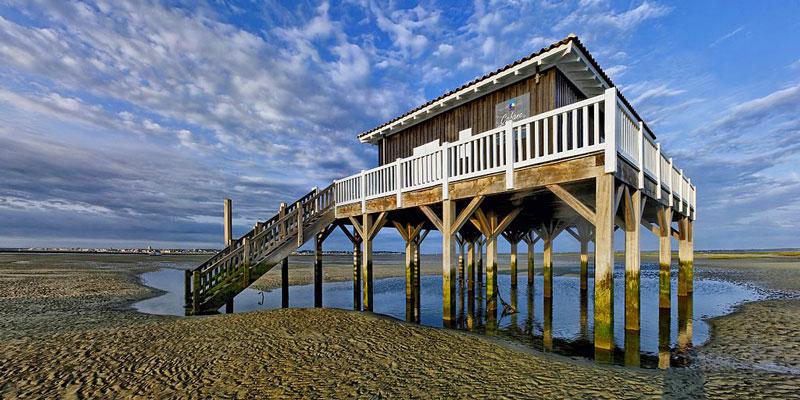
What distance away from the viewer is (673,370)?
575 centimetres

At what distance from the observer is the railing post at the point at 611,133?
21.4 ft

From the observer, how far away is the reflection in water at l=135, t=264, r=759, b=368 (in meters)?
8.23

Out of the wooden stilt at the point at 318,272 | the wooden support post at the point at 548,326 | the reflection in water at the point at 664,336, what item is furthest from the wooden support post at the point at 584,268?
the wooden stilt at the point at 318,272

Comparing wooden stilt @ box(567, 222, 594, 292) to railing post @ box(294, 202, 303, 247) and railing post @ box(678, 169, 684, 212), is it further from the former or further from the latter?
railing post @ box(294, 202, 303, 247)

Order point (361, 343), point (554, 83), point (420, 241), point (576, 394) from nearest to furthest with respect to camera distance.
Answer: point (576, 394) → point (361, 343) → point (554, 83) → point (420, 241)

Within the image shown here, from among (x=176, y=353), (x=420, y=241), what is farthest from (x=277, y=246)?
(x=176, y=353)

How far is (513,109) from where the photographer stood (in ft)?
35.0

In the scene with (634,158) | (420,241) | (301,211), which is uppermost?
(634,158)

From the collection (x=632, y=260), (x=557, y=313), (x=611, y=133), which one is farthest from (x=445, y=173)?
(x=557, y=313)

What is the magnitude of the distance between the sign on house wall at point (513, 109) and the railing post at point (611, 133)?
342cm

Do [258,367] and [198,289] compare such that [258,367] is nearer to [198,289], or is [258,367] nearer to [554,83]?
[198,289]

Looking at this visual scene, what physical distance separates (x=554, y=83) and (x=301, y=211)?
10.1 metres

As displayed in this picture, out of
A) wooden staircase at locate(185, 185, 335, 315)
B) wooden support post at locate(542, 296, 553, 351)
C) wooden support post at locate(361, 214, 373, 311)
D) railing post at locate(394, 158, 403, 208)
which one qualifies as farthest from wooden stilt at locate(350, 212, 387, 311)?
wooden support post at locate(542, 296, 553, 351)

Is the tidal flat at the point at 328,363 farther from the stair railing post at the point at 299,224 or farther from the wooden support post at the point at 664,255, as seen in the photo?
the stair railing post at the point at 299,224
